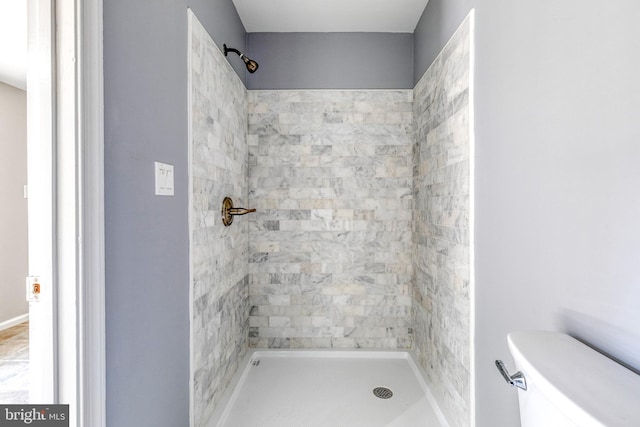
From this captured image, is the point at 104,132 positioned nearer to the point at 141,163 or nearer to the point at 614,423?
the point at 141,163

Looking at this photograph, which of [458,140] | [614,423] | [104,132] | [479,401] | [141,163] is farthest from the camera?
[458,140]

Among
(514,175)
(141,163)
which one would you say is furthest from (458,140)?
(141,163)

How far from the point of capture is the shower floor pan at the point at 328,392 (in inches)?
67.1

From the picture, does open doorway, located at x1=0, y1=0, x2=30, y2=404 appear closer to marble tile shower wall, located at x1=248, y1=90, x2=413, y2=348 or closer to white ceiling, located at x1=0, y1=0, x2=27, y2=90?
white ceiling, located at x1=0, y1=0, x2=27, y2=90

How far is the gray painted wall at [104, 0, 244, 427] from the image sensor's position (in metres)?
0.89

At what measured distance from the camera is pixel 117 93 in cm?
91

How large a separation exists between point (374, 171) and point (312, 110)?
0.69 m

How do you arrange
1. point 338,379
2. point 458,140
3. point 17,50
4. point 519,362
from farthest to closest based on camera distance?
1. point 17,50
2. point 338,379
3. point 458,140
4. point 519,362

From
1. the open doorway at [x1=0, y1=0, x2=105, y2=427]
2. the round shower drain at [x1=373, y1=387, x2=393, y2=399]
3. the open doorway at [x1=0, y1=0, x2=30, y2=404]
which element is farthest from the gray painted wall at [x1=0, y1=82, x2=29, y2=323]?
the round shower drain at [x1=373, y1=387, x2=393, y2=399]

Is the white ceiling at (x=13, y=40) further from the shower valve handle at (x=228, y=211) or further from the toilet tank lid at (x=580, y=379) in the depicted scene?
the toilet tank lid at (x=580, y=379)

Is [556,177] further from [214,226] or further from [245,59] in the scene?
[245,59]

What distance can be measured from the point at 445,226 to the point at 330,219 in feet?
3.09

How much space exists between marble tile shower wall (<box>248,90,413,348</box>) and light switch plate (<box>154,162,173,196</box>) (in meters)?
1.21

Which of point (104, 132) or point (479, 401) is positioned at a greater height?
point (104, 132)
